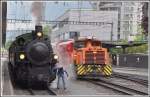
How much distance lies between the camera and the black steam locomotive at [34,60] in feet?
45.4

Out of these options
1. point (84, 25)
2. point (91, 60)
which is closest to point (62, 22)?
point (84, 25)

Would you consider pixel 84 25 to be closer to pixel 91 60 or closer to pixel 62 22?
pixel 62 22

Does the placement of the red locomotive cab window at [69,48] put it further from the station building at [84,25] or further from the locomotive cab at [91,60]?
the station building at [84,25]

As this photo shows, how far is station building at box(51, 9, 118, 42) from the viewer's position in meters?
26.2

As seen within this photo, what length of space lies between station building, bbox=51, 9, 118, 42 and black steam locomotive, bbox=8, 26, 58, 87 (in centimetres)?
919

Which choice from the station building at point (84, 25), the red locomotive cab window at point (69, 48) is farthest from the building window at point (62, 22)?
the red locomotive cab window at point (69, 48)

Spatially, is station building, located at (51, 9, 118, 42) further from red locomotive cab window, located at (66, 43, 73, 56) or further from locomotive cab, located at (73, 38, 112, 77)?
locomotive cab, located at (73, 38, 112, 77)

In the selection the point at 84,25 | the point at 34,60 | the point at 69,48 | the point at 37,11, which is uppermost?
the point at 84,25

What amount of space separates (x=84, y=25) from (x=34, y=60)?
A: 20107 mm

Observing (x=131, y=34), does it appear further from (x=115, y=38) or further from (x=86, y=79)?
(x=86, y=79)

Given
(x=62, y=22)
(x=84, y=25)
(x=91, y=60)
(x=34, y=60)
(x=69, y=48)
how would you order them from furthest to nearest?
(x=84, y=25) → (x=62, y=22) → (x=69, y=48) → (x=91, y=60) → (x=34, y=60)

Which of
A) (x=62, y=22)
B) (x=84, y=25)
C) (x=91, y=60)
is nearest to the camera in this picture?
(x=91, y=60)

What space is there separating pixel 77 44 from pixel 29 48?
7.31 m

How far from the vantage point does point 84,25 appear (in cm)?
3378
